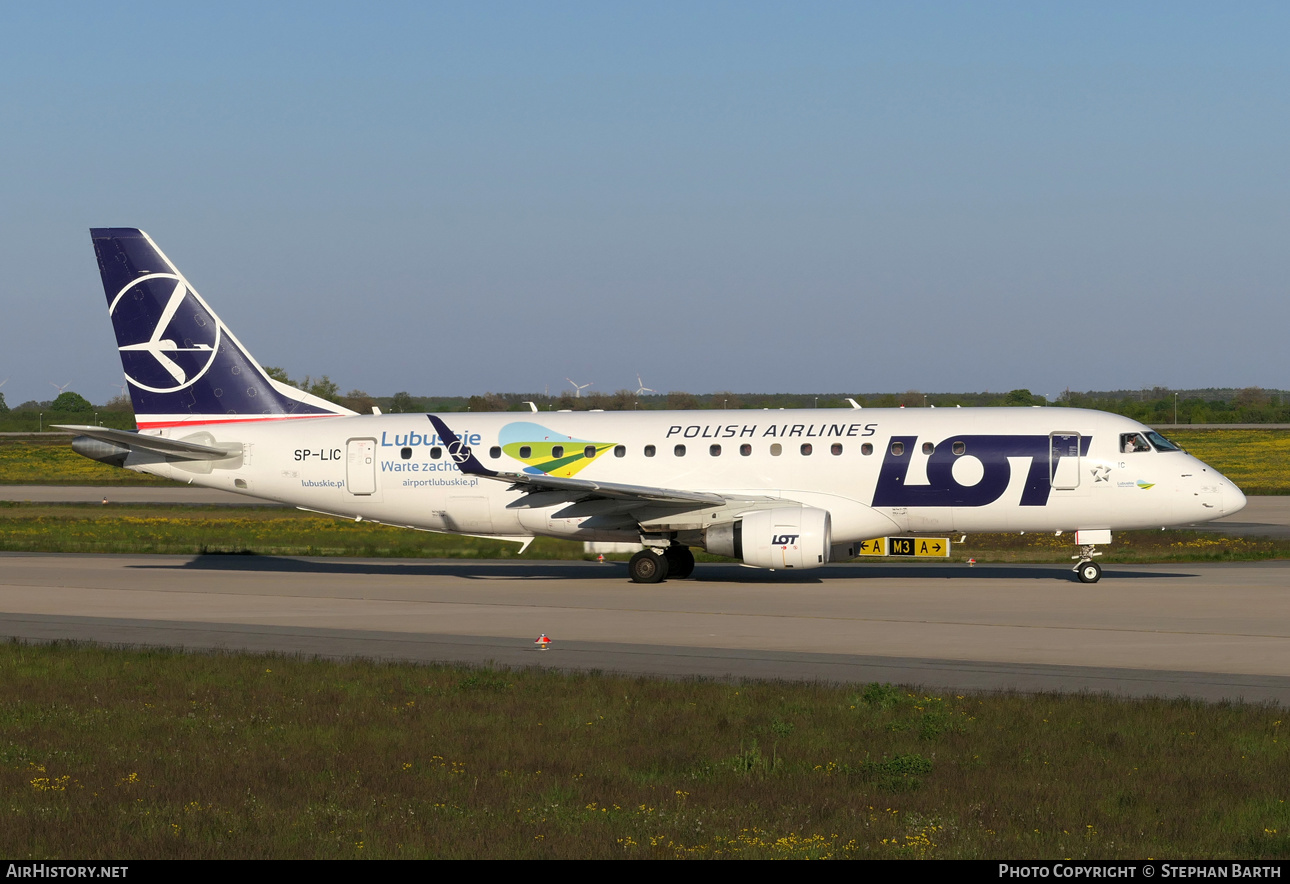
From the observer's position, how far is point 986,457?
99.6ft

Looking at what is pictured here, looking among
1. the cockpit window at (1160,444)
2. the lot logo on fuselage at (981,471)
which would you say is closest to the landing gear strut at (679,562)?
the lot logo on fuselage at (981,471)

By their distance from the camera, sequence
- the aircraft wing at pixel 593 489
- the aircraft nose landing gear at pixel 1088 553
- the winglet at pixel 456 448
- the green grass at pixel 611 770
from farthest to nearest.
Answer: the winglet at pixel 456 448
the aircraft nose landing gear at pixel 1088 553
the aircraft wing at pixel 593 489
the green grass at pixel 611 770

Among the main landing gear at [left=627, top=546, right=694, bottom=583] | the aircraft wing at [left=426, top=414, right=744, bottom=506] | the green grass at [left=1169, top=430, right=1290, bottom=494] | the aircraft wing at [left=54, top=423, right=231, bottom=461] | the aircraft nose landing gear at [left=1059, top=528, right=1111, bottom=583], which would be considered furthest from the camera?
the green grass at [left=1169, top=430, right=1290, bottom=494]

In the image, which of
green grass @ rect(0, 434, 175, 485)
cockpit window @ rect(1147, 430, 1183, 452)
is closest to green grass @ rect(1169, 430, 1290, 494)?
cockpit window @ rect(1147, 430, 1183, 452)

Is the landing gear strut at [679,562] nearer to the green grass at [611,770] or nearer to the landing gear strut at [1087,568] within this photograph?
the landing gear strut at [1087,568]

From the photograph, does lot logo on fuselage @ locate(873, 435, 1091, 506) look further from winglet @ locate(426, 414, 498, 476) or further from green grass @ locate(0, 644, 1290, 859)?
green grass @ locate(0, 644, 1290, 859)

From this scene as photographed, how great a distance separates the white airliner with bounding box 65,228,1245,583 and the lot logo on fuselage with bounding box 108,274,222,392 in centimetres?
4

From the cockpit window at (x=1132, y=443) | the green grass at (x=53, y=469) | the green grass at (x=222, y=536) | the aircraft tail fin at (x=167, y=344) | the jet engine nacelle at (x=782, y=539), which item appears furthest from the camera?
the green grass at (x=53, y=469)

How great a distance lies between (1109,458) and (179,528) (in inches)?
1379

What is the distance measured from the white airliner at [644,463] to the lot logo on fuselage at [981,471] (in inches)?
1.9

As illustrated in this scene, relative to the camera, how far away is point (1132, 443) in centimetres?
3045

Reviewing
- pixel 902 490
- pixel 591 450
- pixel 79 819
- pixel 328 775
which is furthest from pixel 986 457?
pixel 79 819

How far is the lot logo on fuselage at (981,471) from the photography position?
30.2 metres

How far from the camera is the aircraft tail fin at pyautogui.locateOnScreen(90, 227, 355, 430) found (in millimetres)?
34000
